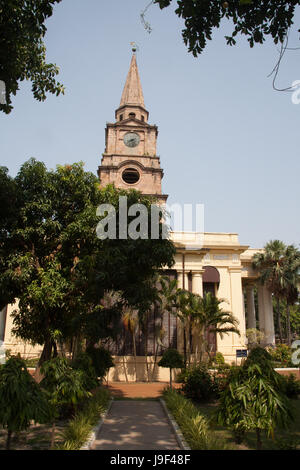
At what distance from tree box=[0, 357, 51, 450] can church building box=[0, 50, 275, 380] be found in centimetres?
1816

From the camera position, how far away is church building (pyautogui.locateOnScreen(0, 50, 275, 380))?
1060 inches

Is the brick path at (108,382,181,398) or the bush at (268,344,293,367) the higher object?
the bush at (268,344,293,367)

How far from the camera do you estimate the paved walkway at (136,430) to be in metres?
8.99

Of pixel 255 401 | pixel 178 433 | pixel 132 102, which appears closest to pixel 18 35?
pixel 255 401

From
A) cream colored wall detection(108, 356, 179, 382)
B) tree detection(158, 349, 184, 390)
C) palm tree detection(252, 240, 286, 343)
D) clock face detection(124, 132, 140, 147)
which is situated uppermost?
clock face detection(124, 132, 140, 147)

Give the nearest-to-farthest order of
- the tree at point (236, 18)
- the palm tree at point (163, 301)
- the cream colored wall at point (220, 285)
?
the tree at point (236, 18)
the palm tree at point (163, 301)
the cream colored wall at point (220, 285)

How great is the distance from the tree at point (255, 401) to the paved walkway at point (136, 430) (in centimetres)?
239

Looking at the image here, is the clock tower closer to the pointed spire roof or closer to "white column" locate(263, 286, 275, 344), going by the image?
the pointed spire roof

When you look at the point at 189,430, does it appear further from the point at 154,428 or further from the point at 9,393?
the point at 9,393

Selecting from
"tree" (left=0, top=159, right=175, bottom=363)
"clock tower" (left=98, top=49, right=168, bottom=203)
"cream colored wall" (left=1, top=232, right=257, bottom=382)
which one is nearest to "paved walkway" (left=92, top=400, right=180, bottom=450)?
"tree" (left=0, top=159, right=175, bottom=363)

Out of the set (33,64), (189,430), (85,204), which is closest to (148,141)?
(85,204)

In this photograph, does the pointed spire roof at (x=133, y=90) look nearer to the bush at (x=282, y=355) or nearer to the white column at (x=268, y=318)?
the white column at (x=268, y=318)

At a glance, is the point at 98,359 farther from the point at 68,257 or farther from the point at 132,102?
the point at 132,102

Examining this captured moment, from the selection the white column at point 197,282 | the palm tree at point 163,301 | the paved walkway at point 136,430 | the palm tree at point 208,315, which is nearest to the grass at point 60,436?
the paved walkway at point 136,430
